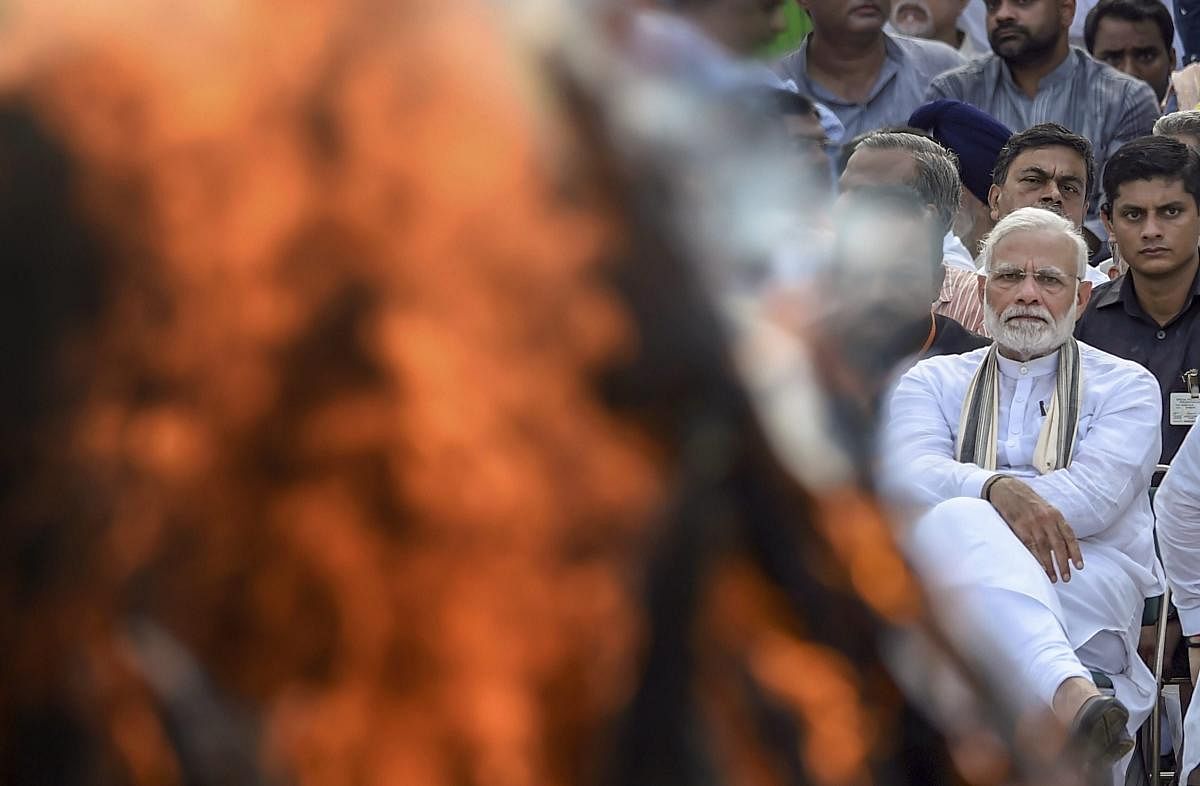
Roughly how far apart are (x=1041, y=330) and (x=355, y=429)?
11.1 feet

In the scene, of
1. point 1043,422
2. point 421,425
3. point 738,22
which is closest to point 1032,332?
point 1043,422

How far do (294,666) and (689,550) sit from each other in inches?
15.3

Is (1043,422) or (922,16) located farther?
(922,16)

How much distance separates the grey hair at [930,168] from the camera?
4.99m

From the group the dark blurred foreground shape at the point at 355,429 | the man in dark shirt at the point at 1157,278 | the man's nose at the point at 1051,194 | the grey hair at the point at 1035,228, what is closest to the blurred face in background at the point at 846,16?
the man's nose at the point at 1051,194

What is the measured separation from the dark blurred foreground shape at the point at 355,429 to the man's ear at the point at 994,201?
4452mm

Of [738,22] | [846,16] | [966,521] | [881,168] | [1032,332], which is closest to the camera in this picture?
[738,22]

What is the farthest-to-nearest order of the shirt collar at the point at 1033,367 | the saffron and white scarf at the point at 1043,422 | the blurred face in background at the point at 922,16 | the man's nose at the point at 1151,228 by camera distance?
1. the blurred face in background at the point at 922,16
2. the man's nose at the point at 1151,228
3. the shirt collar at the point at 1033,367
4. the saffron and white scarf at the point at 1043,422

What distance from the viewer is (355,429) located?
5.34 feet

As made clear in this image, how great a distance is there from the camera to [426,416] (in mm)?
1643

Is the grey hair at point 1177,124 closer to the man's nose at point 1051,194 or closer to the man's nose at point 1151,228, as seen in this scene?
the man's nose at point 1051,194

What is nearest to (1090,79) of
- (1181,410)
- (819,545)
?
(1181,410)

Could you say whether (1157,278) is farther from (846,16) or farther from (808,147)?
(808,147)

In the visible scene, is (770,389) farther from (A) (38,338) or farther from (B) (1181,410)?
(B) (1181,410)
